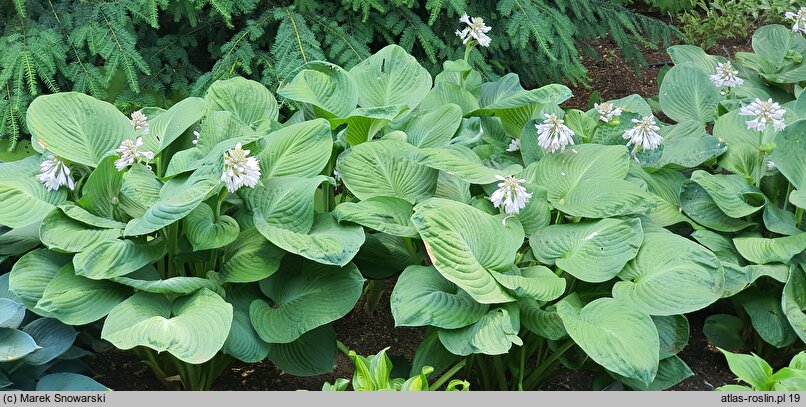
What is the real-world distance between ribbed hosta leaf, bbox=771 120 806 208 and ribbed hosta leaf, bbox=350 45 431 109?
1286 millimetres

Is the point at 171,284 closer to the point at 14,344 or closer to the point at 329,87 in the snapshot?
the point at 14,344

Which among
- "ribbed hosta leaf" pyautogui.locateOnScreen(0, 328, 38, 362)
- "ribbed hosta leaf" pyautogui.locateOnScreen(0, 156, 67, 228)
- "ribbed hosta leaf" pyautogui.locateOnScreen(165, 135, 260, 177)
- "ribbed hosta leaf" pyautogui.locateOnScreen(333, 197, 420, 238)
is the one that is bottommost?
"ribbed hosta leaf" pyautogui.locateOnScreen(0, 328, 38, 362)

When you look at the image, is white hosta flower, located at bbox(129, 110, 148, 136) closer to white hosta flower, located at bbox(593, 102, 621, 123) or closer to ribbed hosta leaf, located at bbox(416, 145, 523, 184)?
ribbed hosta leaf, located at bbox(416, 145, 523, 184)

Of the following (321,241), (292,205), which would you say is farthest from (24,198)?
(321,241)

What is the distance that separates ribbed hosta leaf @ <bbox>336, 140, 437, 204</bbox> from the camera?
2.74 meters

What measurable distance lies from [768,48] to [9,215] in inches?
134

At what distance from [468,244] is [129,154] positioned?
3.57 ft

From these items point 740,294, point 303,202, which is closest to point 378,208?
point 303,202

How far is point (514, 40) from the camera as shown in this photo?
13.4ft

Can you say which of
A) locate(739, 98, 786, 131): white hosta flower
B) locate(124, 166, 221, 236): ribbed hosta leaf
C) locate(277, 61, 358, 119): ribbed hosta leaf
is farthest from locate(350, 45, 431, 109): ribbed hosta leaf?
locate(739, 98, 786, 131): white hosta flower

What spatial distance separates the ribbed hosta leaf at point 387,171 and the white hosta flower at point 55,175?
2.82 ft

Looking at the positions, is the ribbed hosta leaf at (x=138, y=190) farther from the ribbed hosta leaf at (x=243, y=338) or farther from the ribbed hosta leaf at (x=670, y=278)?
the ribbed hosta leaf at (x=670, y=278)

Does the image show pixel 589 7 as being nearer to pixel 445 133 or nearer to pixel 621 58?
pixel 621 58

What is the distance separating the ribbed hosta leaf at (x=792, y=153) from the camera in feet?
9.46
